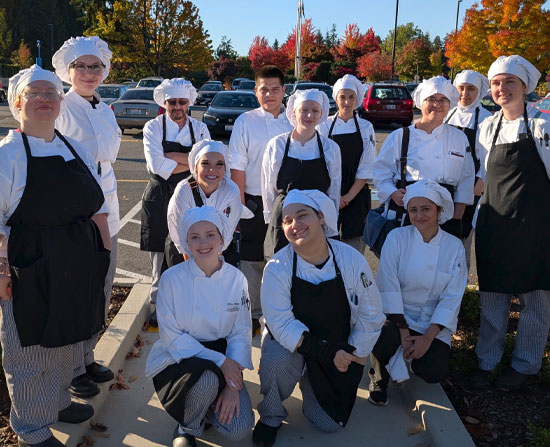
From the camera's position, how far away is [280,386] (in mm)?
3527

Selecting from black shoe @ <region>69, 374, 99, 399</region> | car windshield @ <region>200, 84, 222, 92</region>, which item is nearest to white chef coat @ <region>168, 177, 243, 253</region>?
black shoe @ <region>69, 374, 99, 399</region>

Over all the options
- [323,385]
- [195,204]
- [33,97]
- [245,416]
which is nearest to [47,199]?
[33,97]

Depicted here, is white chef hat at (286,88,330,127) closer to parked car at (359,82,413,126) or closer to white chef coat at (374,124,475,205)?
white chef coat at (374,124,475,205)

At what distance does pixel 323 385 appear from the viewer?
3.54 m

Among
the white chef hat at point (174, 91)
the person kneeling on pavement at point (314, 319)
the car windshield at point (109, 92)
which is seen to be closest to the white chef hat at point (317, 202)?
the person kneeling on pavement at point (314, 319)

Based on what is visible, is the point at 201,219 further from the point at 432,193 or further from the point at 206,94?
the point at 206,94

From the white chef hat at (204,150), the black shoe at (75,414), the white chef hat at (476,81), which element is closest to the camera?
the black shoe at (75,414)

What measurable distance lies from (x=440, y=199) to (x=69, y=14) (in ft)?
293

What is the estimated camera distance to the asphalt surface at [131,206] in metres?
6.67

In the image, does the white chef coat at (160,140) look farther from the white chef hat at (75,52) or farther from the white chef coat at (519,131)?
the white chef coat at (519,131)

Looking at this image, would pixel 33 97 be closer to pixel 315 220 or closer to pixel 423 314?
pixel 315 220

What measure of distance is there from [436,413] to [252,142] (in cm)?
246

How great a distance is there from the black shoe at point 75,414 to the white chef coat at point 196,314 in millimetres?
406

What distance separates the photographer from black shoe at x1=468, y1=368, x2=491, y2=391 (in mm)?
4086
